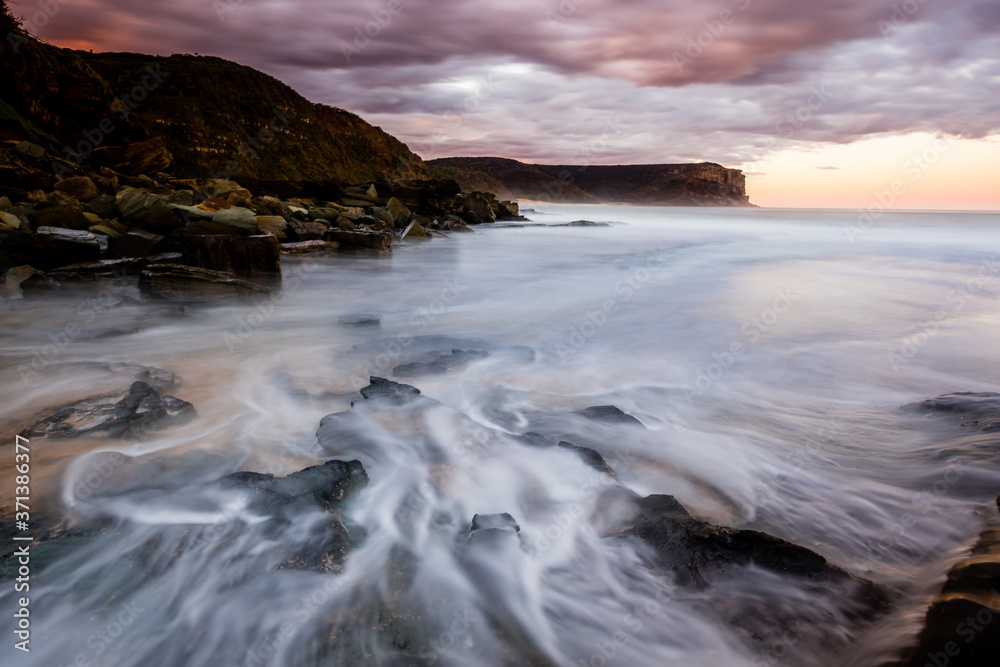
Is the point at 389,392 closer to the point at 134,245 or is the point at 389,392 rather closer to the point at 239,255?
the point at 239,255

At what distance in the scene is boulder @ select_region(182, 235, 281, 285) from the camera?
7938 mm

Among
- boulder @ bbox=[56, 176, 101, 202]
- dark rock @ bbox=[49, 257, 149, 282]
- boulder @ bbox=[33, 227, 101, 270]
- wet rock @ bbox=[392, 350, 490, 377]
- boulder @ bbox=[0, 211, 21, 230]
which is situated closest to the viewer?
wet rock @ bbox=[392, 350, 490, 377]

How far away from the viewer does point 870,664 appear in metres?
1.66

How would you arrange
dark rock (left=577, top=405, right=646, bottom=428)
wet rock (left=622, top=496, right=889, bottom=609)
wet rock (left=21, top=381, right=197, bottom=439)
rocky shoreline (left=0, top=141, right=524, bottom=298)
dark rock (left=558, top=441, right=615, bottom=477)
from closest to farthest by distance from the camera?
wet rock (left=622, top=496, right=889, bottom=609) < dark rock (left=558, top=441, right=615, bottom=477) < wet rock (left=21, top=381, right=197, bottom=439) < dark rock (left=577, top=405, right=646, bottom=428) < rocky shoreline (left=0, top=141, right=524, bottom=298)

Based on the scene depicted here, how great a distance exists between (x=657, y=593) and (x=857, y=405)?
316cm

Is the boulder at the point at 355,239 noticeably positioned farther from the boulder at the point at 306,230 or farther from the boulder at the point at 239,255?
the boulder at the point at 239,255

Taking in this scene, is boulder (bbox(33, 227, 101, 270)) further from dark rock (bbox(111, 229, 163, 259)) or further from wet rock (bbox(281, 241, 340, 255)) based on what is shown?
wet rock (bbox(281, 241, 340, 255))

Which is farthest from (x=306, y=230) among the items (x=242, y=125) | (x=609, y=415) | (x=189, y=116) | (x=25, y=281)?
(x=242, y=125)

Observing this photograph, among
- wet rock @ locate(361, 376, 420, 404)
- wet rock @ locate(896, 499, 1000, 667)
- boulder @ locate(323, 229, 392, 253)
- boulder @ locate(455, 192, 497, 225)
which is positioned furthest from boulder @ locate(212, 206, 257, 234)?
boulder @ locate(455, 192, 497, 225)

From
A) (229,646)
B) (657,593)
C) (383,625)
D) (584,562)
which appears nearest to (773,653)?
(657,593)

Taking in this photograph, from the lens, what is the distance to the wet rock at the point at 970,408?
344cm

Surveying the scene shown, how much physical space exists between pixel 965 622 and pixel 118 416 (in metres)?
4.29

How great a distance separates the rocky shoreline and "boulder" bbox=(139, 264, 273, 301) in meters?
0.01

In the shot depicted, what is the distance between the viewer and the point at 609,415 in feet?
12.4
